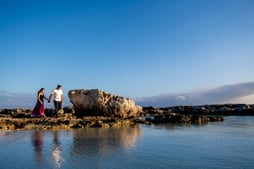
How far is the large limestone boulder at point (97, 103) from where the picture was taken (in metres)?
21.0

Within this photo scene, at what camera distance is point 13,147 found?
8844 millimetres

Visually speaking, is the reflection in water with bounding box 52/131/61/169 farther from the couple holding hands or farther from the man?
the man

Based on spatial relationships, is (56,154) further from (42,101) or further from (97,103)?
(97,103)

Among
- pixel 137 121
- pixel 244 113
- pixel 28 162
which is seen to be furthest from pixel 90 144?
pixel 244 113

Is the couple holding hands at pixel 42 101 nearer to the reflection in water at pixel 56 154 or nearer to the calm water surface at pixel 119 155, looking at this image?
the calm water surface at pixel 119 155

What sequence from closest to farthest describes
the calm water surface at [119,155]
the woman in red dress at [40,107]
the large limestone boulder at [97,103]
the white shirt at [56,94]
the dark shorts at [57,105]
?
the calm water surface at [119,155], the woman in red dress at [40,107], the white shirt at [56,94], the dark shorts at [57,105], the large limestone boulder at [97,103]

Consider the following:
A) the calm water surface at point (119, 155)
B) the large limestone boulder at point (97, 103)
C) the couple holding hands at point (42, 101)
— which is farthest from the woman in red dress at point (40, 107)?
the calm water surface at point (119, 155)

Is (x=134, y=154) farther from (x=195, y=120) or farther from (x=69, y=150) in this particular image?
(x=195, y=120)

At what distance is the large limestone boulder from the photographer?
21.0 m

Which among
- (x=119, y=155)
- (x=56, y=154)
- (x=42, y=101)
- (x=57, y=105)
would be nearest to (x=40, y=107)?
(x=42, y=101)

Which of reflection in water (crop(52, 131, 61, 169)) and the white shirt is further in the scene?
the white shirt

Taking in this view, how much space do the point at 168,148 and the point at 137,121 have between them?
1185cm

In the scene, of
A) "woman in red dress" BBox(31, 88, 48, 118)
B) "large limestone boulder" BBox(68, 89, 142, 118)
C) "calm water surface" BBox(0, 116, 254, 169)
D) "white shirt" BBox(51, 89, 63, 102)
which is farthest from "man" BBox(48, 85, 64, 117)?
"calm water surface" BBox(0, 116, 254, 169)

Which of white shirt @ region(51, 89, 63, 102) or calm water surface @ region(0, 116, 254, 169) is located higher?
white shirt @ region(51, 89, 63, 102)
